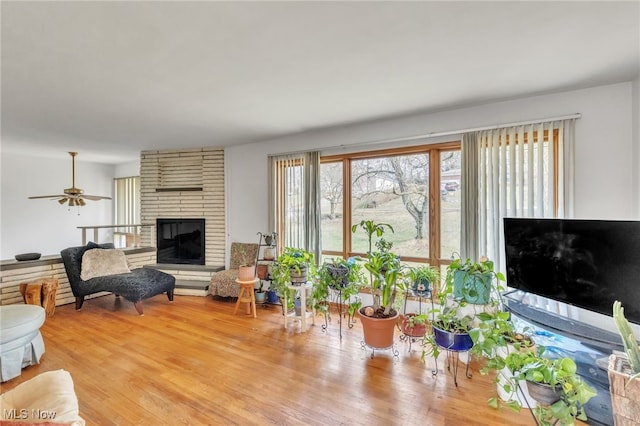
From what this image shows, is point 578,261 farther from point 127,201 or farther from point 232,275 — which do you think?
point 127,201

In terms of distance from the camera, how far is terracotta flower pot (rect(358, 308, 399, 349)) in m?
2.49

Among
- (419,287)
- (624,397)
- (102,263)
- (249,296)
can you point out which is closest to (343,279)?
(419,287)

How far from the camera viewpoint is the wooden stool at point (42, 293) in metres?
3.46

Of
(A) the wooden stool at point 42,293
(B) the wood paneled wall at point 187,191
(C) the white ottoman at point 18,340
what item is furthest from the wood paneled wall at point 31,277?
(C) the white ottoman at point 18,340

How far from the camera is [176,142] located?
4410 millimetres

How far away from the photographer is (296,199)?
4141 mm

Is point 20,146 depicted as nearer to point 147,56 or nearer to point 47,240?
point 47,240

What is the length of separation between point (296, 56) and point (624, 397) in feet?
7.82

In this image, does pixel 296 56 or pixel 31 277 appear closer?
pixel 296 56

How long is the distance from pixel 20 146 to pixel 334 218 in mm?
5103

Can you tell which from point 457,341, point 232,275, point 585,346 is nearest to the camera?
point 585,346

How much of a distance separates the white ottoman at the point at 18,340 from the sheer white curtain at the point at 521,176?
4143 mm

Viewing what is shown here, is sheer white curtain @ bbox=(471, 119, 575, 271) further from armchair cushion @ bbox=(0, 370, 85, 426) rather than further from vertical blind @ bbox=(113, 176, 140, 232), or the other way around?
vertical blind @ bbox=(113, 176, 140, 232)

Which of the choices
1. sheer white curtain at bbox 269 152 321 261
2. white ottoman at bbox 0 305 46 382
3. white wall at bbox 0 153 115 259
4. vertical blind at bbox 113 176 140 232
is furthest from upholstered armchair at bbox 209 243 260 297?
white wall at bbox 0 153 115 259
